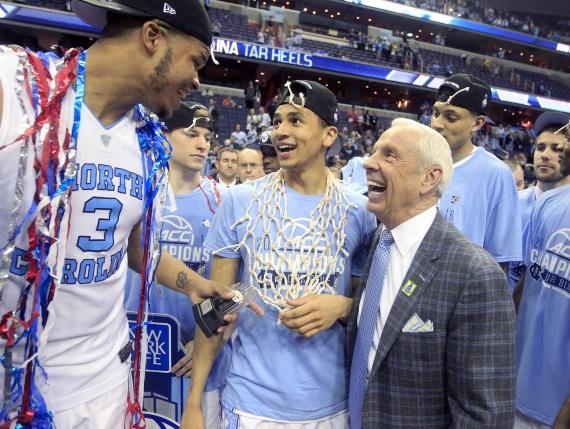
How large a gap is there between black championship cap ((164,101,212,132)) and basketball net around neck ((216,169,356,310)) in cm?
137

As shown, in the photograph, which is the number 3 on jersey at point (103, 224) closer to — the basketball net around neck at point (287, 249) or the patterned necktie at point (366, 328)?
the basketball net around neck at point (287, 249)

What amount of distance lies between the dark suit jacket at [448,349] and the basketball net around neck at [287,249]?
41 cm

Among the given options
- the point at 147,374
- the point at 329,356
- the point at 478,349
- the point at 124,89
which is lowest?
the point at 147,374

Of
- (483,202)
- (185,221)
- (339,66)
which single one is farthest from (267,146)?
(339,66)

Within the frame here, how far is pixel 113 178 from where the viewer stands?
1.75 metres

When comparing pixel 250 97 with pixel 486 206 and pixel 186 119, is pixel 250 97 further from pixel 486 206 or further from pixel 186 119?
pixel 486 206

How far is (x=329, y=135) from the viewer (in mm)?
2447

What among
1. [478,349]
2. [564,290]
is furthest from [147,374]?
[564,290]

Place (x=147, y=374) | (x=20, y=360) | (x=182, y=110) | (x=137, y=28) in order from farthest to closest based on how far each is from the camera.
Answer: (x=182, y=110)
(x=147, y=374)
(x=137, y=28)
(x=20, y=360)

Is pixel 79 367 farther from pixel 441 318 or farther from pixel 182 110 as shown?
pixel 182 110

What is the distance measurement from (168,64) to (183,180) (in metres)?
1.57

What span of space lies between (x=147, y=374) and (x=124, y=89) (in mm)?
1844

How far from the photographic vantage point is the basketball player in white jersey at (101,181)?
163 cm

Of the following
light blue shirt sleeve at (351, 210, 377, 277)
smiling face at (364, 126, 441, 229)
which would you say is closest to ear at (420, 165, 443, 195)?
smiling face at (364, 126, 441, 229)
